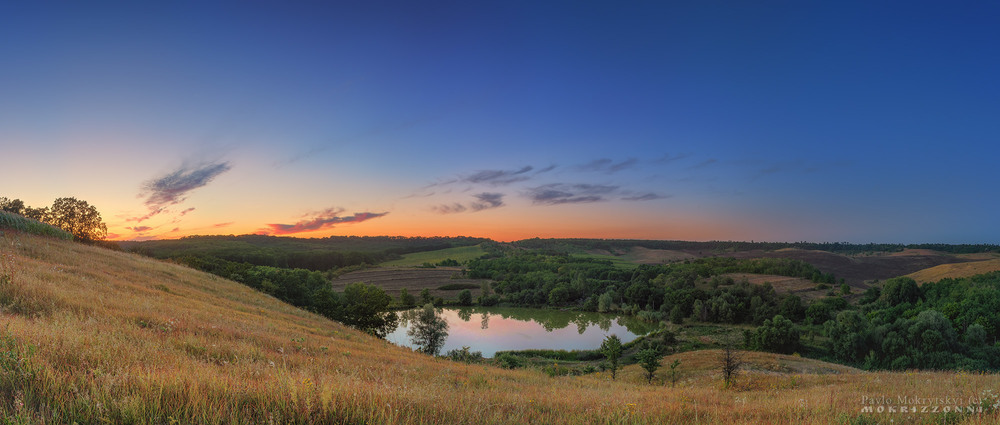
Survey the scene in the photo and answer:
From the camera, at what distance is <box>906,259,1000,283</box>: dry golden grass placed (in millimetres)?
70750

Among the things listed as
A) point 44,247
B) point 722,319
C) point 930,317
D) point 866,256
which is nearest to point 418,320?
point 44,247

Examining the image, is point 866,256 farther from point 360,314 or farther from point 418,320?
A: point 360,314

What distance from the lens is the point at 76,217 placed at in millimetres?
60469

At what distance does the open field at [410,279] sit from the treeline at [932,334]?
8054cm

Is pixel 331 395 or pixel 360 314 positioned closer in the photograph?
pixel 331 395

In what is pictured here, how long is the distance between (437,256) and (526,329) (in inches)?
3823

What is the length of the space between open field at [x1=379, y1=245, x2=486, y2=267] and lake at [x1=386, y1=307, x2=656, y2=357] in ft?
198

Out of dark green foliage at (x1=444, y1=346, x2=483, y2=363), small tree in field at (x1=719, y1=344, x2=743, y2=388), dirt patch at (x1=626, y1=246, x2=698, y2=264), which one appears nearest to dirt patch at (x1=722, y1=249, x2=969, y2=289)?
dirt patch at (x1=626, y1=246, x2=698, y2=264)

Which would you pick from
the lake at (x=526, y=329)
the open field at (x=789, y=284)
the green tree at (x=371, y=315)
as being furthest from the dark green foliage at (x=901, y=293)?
the green tree at (x=371, y=315)

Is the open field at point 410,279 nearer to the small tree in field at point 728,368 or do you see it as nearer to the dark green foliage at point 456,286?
the dark green foliage at point 456,286

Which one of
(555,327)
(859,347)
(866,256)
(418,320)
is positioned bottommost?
(555,327)

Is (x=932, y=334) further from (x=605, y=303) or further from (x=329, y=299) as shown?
(x=329, y=299)

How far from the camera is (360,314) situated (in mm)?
48062

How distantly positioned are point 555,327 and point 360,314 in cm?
4793
